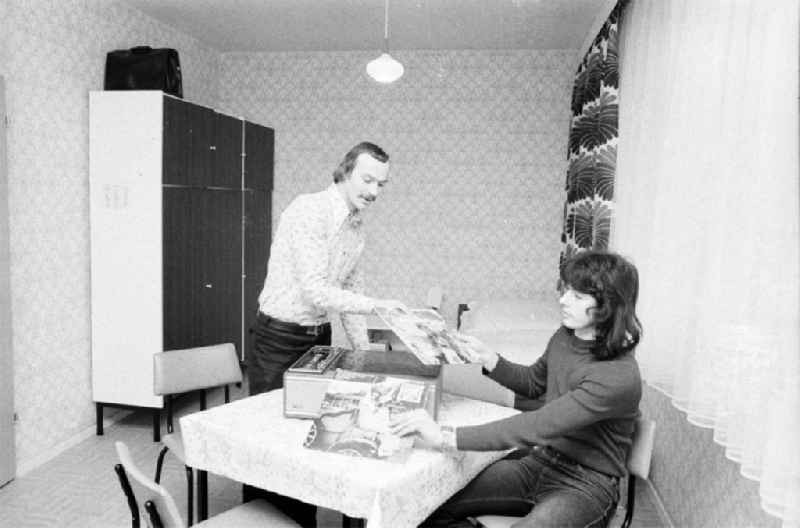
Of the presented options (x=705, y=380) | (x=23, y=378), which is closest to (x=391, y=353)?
(x=705, y=380)

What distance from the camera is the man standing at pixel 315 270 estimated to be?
2.38 meters

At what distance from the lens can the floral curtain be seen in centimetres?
363

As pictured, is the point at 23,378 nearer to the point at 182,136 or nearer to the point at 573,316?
the point at 182,136

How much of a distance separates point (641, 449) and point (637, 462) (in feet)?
0.13

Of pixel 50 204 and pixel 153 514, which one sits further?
pixel 50 204

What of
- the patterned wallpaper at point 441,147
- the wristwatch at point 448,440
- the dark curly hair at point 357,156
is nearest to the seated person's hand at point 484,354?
the wristwatch at point 448,440

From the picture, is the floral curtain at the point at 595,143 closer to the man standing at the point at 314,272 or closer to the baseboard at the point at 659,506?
the baseboard at the point at 659,506

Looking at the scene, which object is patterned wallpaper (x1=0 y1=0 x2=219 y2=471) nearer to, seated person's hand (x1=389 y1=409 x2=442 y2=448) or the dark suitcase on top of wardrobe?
the dark suitcase on top of wardrobe

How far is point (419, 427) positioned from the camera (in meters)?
1.72

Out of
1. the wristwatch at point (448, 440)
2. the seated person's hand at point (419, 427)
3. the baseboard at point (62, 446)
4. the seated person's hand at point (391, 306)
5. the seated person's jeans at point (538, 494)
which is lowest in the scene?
the baseboard at point (62, 446)

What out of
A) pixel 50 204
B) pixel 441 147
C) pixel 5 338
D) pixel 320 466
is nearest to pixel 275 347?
pixel 320 466

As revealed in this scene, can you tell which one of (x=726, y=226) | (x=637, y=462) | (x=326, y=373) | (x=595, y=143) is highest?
(x=595, y=143)

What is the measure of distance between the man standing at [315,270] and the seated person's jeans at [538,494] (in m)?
0.69

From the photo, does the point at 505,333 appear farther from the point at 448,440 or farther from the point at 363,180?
the point at 448,440
